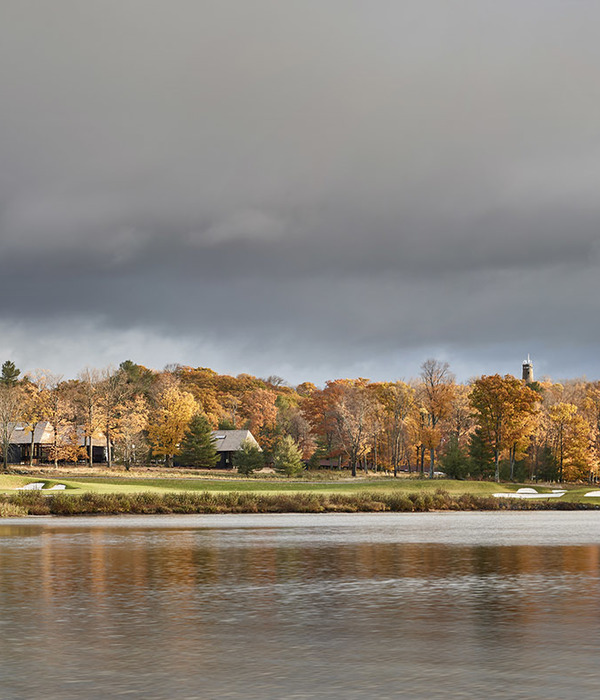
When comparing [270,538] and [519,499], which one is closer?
[270,538]

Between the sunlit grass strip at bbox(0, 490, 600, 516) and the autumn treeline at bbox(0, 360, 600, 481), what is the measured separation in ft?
102

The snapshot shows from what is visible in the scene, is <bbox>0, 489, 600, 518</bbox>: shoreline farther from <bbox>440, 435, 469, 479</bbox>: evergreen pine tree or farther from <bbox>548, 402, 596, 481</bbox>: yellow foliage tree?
<bbox>548, 402, 596, 481</bbox>: yellow foliage tree

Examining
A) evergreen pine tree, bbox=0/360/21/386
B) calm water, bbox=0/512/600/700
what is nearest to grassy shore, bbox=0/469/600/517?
calm water, bbox=0/512/600/700

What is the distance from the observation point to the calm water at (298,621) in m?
8.12

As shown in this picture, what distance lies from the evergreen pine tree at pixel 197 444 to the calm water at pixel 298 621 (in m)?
76.0

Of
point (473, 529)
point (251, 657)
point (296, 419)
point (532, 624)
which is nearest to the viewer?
point (251, 657)

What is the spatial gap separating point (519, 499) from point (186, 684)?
53.6 metres

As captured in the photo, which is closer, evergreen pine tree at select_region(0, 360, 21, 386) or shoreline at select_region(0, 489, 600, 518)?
shoreline at select_region(0, 489, 600, 518)

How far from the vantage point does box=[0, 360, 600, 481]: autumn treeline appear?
88375 mm

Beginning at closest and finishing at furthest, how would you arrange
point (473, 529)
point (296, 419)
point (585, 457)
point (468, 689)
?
point (468, 689) → point (473, 529) → point (585, 457) → point (296, 419)

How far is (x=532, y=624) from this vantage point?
11250 mm

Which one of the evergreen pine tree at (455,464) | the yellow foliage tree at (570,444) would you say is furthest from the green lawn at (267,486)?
the yellow foliage tree at (570,444)

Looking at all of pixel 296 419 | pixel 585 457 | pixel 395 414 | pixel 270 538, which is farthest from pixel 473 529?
pixel 296 419

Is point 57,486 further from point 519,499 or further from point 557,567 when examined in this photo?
point 557,567
